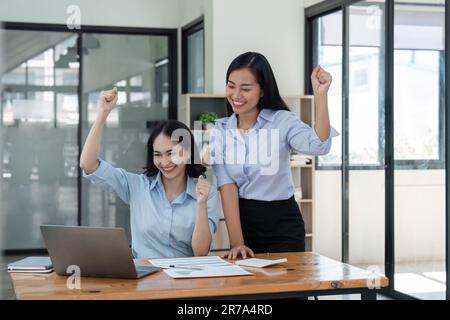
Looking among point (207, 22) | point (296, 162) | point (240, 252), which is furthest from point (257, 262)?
point (207, 22)

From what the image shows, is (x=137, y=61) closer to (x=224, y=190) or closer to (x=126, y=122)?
(x=126, y=122)

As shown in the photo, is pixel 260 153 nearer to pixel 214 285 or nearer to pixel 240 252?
pixel 240 252

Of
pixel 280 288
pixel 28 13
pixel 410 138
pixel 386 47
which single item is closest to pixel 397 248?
pixel 410 138

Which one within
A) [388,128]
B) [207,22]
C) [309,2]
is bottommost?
[388,128]

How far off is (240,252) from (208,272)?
33 cm

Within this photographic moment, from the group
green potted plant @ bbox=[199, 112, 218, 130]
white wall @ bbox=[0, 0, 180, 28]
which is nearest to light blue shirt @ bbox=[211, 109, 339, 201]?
green potted plant @ bbox=[199, 112, 218, 130]

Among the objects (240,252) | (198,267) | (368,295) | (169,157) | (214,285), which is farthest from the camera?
(169,157)

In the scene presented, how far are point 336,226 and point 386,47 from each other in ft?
5.10

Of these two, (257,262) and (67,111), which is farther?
(67,111)

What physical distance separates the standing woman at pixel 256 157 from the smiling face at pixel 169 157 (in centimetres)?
12

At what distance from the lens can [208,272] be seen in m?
2.19

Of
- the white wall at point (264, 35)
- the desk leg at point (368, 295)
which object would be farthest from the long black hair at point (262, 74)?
the white wall at point (264, 35)

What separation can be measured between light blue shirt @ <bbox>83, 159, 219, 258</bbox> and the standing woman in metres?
0.11

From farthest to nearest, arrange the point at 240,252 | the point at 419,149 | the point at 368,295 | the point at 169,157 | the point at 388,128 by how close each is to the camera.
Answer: the point at 388,128, the point at 419,149, the point at 169,157, the point at 240,252, the point at 368,295
